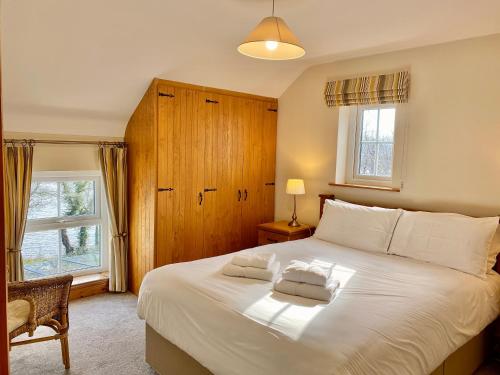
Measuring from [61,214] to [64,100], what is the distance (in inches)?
44.1

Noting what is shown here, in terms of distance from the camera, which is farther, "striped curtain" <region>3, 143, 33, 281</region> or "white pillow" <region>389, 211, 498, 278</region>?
"striped curtain" <region>3, 143, 33, 281</region>

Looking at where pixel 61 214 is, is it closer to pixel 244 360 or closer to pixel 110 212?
pixel 110 212

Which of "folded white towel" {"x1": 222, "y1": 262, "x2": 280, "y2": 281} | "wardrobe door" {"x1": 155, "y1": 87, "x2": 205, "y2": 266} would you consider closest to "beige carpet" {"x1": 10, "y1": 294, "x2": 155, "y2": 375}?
"wardrobe door" {"x1": 155, "y1": 87, "x2": 205, "y2": 266}

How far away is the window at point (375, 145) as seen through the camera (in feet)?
11.5

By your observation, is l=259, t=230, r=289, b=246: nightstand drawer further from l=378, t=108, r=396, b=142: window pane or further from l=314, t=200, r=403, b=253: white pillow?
l=378, t=108, r=396, b=142: window pane

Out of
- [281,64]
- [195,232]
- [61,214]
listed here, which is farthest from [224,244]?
[281,64]

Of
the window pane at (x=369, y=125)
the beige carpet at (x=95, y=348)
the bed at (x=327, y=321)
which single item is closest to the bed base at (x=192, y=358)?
the bed at (x=327, y=321)

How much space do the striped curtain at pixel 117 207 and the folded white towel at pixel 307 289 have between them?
7.24ft

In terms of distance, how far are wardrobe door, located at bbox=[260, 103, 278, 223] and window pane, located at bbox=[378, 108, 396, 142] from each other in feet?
4.10

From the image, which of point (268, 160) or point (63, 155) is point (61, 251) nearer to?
point (63, 155)

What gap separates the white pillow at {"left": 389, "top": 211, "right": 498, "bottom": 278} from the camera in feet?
8.79

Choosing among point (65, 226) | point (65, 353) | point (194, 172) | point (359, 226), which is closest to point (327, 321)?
point (359, 226)

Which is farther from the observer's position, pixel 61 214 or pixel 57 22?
pixel 61 214

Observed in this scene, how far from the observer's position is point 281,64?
3.96 metres
